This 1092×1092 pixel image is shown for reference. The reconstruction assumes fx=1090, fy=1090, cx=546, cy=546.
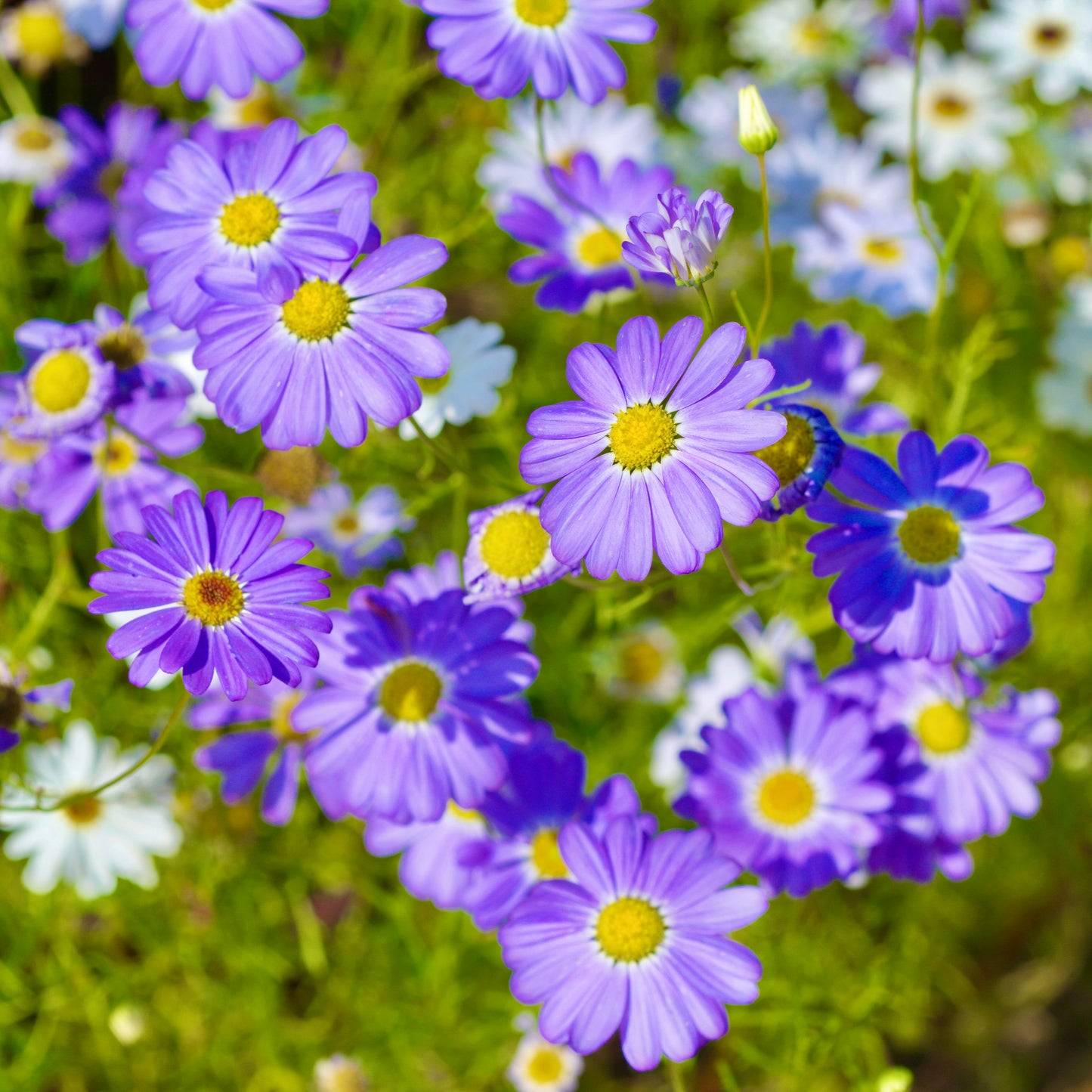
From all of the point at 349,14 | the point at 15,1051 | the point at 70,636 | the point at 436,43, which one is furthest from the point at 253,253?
the point at 15,1051

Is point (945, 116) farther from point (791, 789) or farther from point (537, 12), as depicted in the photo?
point (791, 789)

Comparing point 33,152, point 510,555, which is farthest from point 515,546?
point 33,152

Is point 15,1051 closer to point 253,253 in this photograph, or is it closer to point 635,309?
point 253,253

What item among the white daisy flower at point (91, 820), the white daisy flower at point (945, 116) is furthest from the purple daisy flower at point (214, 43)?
the white daisy flower at point (945, 116)

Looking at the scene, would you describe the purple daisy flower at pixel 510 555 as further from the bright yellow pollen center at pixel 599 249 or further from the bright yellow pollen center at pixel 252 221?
the bright yellow pollen center at pixel 599 249

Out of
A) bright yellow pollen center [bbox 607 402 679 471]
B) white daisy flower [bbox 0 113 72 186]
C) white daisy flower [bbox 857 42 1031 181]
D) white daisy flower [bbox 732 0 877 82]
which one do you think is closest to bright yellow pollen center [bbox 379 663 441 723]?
bright yellow pollen center [bbox 607 402 679 471]

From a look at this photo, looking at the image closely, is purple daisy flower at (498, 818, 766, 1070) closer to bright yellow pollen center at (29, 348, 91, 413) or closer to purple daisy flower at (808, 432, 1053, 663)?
purple daisy flower at (808, 432, 1053, 663)
